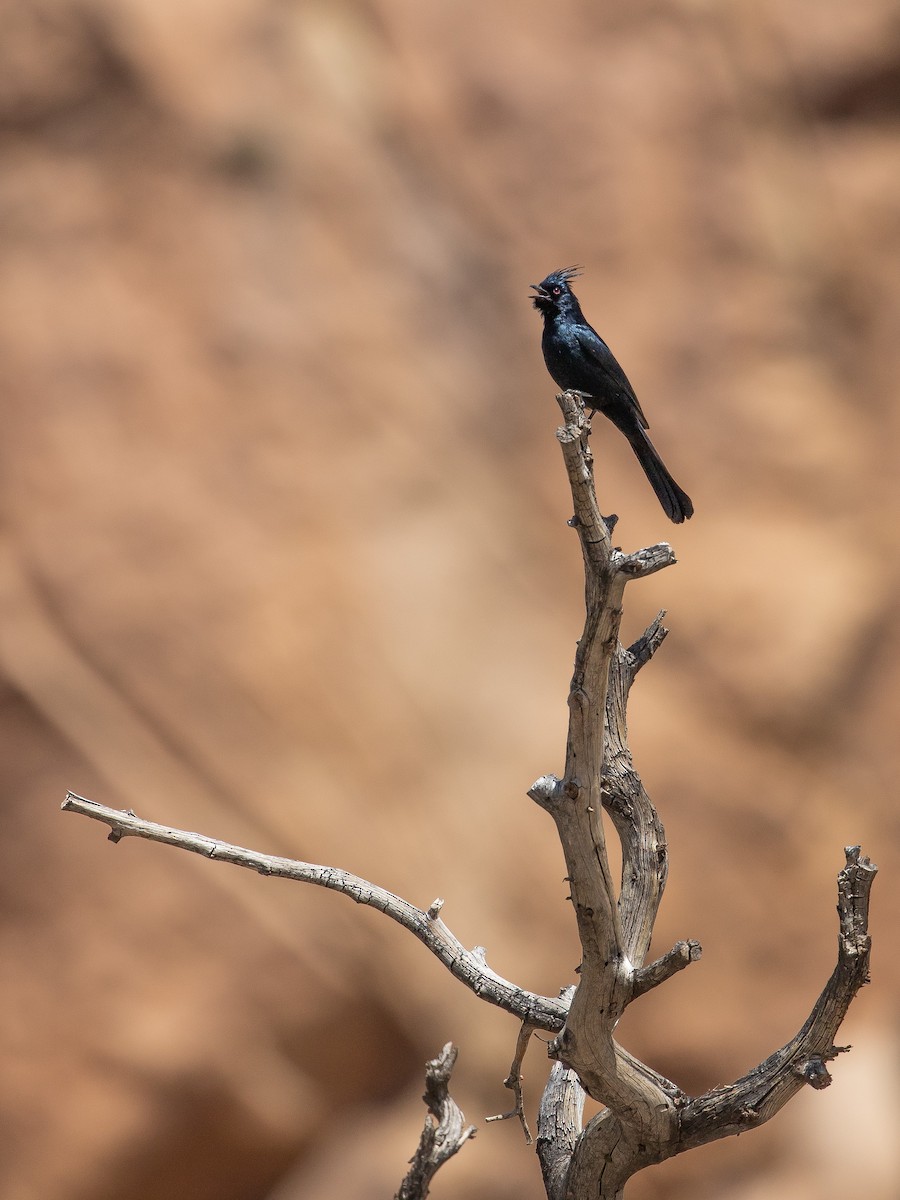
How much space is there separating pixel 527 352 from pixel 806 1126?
3757mm

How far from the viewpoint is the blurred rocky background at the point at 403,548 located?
16.4 feet

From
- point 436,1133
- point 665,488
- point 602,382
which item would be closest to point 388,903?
point 436,1133

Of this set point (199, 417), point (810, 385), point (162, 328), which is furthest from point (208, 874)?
point (810, 385)

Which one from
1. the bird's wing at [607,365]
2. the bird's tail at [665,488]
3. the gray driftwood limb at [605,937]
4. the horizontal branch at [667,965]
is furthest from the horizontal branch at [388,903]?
the bird's wing at [607,365]

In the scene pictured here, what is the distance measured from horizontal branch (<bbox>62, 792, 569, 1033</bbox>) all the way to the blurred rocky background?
2.42 metres

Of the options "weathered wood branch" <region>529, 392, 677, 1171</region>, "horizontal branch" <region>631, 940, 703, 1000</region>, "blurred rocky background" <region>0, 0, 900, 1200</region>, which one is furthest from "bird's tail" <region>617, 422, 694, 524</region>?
"blurred rocky background" <region>0, 0, 900, 1200</region>

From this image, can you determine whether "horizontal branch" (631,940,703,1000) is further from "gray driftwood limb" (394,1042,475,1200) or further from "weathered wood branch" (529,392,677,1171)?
"gray driftwood limb" (394,1042,475,1200)

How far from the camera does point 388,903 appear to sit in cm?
279

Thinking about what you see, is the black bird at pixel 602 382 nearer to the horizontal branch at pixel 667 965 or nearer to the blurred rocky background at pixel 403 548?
the horizontal branch at pixel 667 965

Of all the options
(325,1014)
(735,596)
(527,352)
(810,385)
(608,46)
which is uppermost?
(608,46)

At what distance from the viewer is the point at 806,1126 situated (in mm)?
5180

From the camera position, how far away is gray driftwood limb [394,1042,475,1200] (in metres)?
2.59

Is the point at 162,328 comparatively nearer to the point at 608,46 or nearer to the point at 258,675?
the point at 258,675

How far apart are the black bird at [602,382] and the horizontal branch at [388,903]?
1.30 meters
